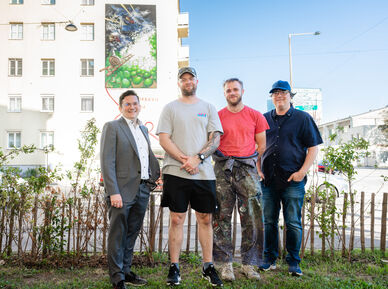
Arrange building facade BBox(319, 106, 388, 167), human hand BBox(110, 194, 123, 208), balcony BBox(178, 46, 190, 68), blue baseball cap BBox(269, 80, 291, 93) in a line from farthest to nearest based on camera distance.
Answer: building facade BBox(319, 106, 388, 167), balcony BBox(178, 46, 190, 68), blue baseball cap BBox(269, 80, 291, 93), human hand BBox(110, 194, 123, 208)

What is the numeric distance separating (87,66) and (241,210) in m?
23.4

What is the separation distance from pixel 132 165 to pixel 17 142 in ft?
79.8

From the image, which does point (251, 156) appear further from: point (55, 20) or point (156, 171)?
point (55, 20)

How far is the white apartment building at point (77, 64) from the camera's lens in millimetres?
23844

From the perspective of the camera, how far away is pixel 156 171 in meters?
3.67

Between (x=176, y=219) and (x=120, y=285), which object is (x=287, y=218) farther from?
(x=120, y=285)

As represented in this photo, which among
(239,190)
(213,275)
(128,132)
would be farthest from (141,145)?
(213,275)

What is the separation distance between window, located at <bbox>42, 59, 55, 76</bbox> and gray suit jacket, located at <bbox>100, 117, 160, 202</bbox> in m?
23.7

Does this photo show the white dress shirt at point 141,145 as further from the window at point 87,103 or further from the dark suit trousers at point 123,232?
the window at point 87,103

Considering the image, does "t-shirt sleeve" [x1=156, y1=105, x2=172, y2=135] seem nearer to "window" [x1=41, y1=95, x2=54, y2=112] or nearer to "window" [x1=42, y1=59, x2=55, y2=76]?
"window" [x1=41, y1=95, x2=54, y2=112]

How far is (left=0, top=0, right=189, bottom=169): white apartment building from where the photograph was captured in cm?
2384

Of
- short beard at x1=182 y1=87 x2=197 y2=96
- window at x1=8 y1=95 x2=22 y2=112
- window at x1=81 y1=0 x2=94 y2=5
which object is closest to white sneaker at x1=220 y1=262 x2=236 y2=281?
short beard at x1=182 y1=87 x2=197 y2=96

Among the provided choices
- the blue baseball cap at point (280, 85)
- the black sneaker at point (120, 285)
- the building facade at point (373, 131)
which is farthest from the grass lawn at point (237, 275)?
the building facade at point (373, 131)

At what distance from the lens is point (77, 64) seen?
2414 centimetres
